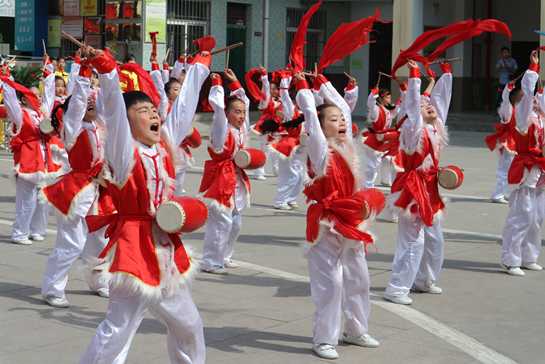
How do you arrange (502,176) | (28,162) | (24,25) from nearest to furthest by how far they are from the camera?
1. (28,162)
2. (502,176)
3. (24,25)

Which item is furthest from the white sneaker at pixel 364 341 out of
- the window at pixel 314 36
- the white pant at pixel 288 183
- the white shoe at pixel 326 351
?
the window at pixel 314 36

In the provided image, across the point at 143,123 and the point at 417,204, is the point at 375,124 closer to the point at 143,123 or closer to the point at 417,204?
the point at 417,204

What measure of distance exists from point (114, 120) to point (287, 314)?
8.29ft

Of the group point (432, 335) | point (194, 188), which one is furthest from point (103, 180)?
point (194, 188)

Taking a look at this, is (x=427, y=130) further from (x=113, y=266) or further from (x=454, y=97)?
(x=454, y=97)

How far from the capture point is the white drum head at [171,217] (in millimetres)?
3391

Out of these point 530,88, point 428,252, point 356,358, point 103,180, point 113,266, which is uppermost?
point 530,88

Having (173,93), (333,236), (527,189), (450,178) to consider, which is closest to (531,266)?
(527,189)

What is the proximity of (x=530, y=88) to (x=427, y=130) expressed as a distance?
157cm

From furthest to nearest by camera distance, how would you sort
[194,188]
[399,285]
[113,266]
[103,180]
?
[194,188], [399,285], [103,180], [113,266]

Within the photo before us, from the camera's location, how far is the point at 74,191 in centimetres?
550

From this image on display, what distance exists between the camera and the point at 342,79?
25859mm

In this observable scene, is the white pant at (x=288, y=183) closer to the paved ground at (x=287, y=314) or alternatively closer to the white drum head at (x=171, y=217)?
the paved ground at (x=287, y=314)

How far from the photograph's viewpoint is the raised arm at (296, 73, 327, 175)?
4.50m
